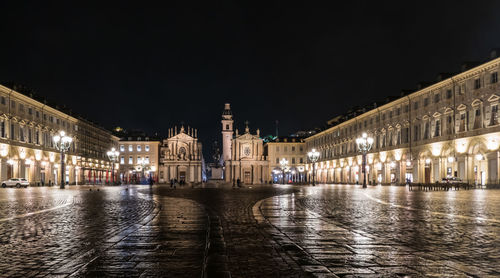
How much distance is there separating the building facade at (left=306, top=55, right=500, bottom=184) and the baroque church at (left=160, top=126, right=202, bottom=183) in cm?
5211

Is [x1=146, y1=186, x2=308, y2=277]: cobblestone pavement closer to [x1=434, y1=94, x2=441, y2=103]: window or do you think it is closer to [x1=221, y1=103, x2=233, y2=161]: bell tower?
[x1=434, y1=94, x2=441, y2=103]: window

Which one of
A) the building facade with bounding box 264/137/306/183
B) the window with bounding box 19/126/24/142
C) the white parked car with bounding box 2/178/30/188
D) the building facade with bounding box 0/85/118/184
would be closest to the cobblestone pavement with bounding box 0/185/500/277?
the building facade with bounding box 0/85/118/184

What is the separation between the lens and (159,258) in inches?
323

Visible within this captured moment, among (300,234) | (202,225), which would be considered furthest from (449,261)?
(202,225)

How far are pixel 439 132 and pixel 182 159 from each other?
8206 centimetres

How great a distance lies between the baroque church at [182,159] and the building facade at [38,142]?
24.5 meters

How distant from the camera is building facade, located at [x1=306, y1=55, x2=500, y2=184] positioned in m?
49.8

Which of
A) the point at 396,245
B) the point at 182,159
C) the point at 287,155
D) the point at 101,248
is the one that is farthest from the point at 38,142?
the point at 287,155

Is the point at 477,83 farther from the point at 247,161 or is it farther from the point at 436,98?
the point at 247,161

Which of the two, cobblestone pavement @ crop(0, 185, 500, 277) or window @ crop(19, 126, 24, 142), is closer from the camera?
cobblestone pavement @ crop(0, 185, 500, 277)

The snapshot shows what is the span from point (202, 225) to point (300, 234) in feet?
11.4

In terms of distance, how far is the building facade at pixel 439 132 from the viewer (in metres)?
49.8

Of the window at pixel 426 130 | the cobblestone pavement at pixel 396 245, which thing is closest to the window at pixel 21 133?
the window at pixel 426 130

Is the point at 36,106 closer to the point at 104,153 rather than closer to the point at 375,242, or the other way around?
the point at 104,153
